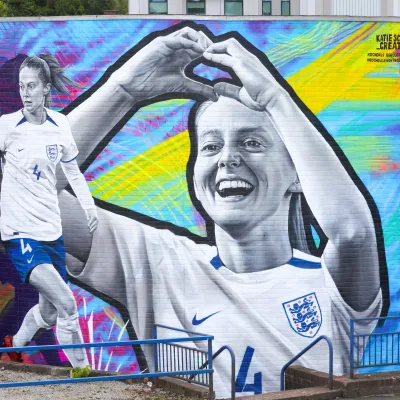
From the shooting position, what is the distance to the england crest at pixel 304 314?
14820mm

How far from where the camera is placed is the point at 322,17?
1488 centimetres

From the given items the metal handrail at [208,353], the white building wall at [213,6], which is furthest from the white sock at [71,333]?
the white building wall at [213,6]

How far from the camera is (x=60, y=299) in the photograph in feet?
48.3

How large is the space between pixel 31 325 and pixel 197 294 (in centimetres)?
314

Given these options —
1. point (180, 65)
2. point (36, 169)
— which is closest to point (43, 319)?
point (36, 169)

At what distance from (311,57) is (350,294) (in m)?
4.52

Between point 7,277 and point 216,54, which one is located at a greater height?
point 216,54

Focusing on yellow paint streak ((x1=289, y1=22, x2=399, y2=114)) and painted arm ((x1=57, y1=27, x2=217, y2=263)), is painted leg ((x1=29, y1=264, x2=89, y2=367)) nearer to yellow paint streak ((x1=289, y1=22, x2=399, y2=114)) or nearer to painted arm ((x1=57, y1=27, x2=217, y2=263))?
painted arm ((x1=57, y1=27, x2=217, y2=263))

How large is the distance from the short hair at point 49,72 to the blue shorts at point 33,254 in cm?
260

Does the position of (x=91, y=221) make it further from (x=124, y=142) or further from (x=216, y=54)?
(x=216, y=54)

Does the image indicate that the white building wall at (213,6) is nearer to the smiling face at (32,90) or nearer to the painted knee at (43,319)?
the smiling face at (32,90)

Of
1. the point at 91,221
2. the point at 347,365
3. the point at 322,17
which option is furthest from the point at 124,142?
the point at 347,365

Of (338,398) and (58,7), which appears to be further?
(58,7)

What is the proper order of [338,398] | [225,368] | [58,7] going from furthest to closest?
[58,7] → [225,368] → [338,398]
